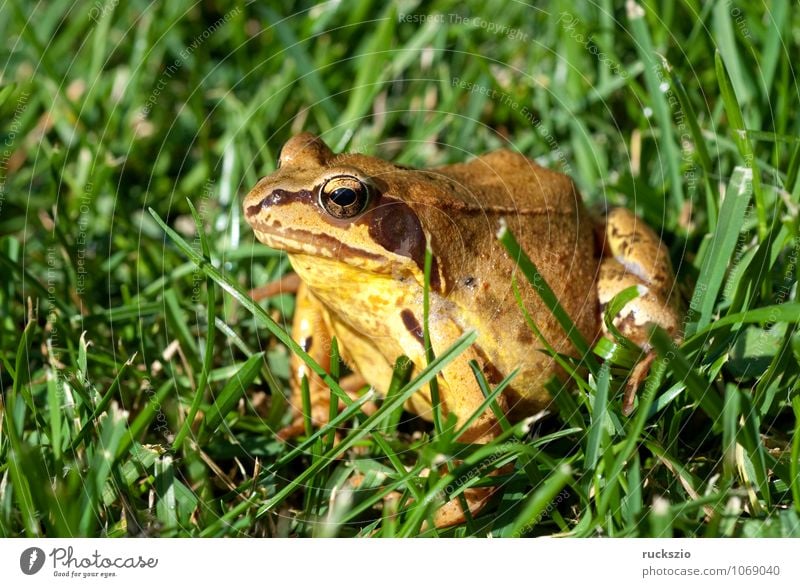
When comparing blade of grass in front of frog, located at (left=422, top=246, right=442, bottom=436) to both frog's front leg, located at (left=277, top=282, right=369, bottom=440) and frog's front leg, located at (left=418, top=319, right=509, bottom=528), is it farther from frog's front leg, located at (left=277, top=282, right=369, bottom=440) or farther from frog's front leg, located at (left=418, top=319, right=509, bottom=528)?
frog's front leg, located at (left=277, top=282, right=369, bottom=440)

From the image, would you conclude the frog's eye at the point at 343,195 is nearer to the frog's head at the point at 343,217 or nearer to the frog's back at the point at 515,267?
the frog's head at the point at 343,217

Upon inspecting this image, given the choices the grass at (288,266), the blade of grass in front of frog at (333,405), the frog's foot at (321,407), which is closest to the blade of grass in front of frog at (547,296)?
the grass at (288,266)

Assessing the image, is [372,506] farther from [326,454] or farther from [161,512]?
[161,512]
